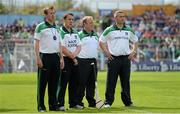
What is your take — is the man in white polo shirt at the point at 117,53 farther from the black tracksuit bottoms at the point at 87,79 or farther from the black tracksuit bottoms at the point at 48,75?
the black tracksuit bottoms at the point at 48,75

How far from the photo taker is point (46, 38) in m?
14.4

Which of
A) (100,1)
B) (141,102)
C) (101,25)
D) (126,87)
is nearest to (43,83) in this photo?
(126,87)

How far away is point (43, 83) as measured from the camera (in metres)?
14.5

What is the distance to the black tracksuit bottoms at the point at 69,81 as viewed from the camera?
49.9 feet

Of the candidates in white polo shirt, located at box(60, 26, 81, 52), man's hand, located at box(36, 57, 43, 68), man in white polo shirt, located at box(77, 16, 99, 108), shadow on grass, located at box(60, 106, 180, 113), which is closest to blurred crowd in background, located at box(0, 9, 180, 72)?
man in white polo shirt, located at box(77, 16, 99, 108)

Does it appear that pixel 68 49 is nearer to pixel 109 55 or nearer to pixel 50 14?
pixel 109 55

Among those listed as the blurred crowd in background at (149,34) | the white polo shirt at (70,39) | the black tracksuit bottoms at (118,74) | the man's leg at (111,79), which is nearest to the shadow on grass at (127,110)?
the man's leg at (111,79)

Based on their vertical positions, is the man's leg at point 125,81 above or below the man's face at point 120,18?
below

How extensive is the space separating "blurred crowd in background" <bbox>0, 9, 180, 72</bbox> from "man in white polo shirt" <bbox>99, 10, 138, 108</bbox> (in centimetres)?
2395

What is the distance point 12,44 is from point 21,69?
182cm

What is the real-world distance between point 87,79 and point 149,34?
36779 mm

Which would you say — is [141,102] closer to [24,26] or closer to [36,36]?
[36,36]

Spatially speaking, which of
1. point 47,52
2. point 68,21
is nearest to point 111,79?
point 68,21

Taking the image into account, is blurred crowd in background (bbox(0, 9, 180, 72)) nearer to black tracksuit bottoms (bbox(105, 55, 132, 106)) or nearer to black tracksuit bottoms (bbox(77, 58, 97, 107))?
black tracksuit bottoms (bbox(77, 58, 97, 107))
